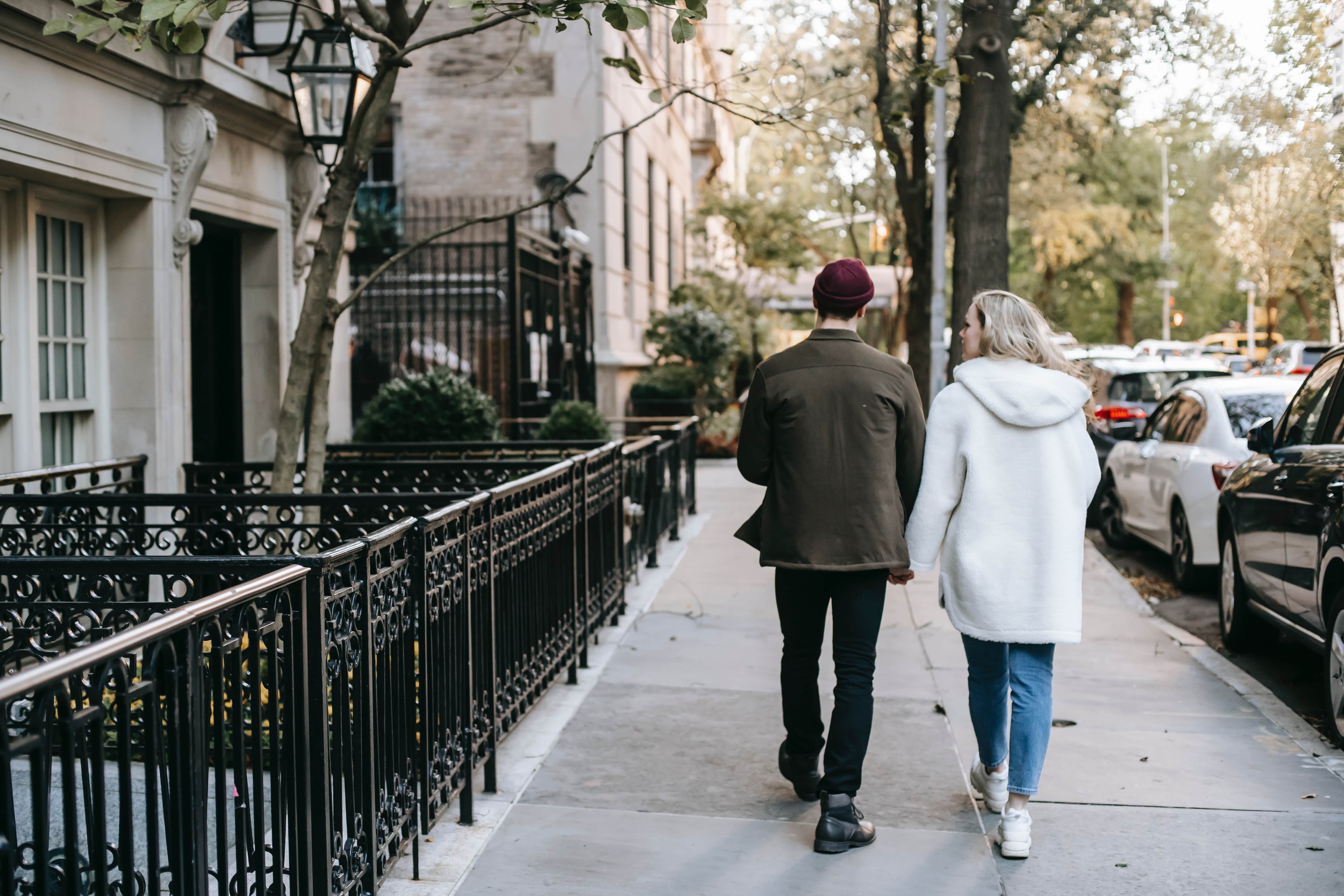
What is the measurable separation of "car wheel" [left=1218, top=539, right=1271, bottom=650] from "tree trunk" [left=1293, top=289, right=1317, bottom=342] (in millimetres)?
33256

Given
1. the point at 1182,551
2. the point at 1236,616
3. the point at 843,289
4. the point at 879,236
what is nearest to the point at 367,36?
the point at 843,289

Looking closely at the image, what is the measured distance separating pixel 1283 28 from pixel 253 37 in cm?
1013

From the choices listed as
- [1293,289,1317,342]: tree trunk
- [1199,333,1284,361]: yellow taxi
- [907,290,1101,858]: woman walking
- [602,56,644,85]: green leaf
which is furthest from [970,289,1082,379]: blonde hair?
[1199,333,1284,361]: yellow taxi

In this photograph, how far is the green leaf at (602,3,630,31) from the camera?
14.0 ft

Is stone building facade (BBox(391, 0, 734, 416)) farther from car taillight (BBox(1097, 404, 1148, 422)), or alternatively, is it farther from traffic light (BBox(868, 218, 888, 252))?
traffic light (BBox(868, 218, 888, 252))

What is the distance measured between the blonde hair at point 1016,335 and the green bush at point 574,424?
8.71 meters

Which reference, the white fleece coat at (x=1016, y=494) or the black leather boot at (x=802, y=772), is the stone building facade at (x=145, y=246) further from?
the white fleece coat at (x=1016, y=494)

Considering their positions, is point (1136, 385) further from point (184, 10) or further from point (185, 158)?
point (184, 10)

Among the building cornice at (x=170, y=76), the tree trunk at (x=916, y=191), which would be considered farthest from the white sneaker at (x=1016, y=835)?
the tree trunk at (x=916, y=191)

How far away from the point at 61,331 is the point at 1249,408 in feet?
26.8

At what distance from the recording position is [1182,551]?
984 cm

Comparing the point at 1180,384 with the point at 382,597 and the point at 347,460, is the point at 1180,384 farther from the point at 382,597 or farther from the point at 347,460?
the point at 382,597

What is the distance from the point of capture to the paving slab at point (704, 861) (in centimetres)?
404

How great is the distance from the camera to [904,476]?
14.8ft
